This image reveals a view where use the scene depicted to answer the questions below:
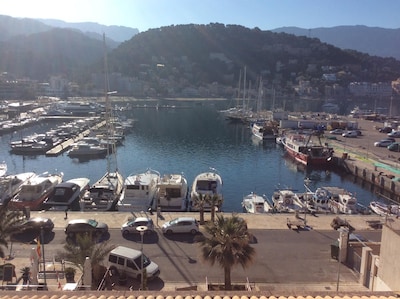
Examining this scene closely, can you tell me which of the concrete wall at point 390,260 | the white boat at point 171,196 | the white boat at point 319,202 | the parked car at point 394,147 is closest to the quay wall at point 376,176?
the parked car at point 394,147

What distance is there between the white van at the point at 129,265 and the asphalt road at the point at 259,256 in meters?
0.47

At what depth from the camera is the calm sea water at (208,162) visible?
4445cm

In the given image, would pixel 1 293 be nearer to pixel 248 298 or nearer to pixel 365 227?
pixel 248 298

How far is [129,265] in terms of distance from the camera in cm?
A: 1591

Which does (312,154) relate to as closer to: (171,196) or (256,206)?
(256,206)

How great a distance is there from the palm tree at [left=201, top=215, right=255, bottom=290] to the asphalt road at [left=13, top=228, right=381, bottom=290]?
131 cm

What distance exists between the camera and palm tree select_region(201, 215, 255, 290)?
13.4 m

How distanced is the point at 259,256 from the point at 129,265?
624cm

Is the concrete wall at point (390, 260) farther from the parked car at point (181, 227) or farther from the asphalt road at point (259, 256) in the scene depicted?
the parked car at point (181, 227)

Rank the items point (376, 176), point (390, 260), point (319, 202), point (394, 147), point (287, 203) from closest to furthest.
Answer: point (390, 260) → point (287, 203) → point (319, 202) → point (376, 176) → point (394, 147)

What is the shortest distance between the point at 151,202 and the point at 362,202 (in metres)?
21.8

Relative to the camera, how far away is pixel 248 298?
833 cm

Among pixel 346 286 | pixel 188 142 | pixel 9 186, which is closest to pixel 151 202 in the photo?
pixel 9 186

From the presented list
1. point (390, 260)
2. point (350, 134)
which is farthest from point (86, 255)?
point (350, 134)
